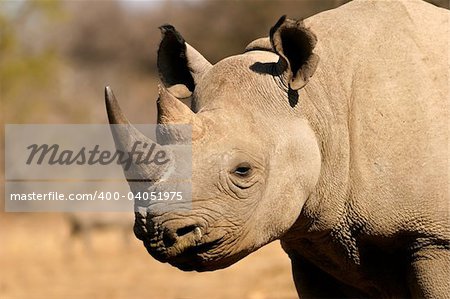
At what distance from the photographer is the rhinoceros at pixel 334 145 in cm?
526

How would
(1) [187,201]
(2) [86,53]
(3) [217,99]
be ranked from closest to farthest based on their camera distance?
(1) [187,201], (3) [217,99], (2) [86,53]

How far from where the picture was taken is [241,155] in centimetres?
529

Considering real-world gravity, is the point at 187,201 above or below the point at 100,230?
above

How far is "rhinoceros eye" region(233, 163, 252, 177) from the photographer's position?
5.28 meters

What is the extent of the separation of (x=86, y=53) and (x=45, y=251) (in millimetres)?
30114

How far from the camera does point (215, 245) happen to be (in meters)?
5.23

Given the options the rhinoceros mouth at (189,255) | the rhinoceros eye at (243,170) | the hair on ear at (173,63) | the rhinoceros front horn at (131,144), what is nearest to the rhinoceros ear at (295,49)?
the rhinoceros eye at (243,170)

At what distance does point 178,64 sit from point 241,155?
1.14 m

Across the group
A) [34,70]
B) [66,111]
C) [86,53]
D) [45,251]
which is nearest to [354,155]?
[45,251]

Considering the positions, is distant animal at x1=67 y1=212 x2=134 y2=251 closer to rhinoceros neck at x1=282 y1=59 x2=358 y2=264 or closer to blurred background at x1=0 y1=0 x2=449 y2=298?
blurred background at x1=0 y1=0 x2=449 y2=298

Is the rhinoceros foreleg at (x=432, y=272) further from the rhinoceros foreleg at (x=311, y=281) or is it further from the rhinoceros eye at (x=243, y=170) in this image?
the rhinoceros eye at (x=243, y=170)

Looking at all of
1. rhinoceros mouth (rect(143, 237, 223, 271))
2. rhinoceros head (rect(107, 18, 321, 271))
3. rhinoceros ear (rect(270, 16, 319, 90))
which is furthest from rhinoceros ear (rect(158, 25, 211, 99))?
rhinoceros mouth (rect(143, 237, 223, 271))

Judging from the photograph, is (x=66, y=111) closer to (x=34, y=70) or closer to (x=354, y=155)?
(x=34, y=70)

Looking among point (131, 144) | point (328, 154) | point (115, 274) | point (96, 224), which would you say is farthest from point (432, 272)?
point (96, 224)
